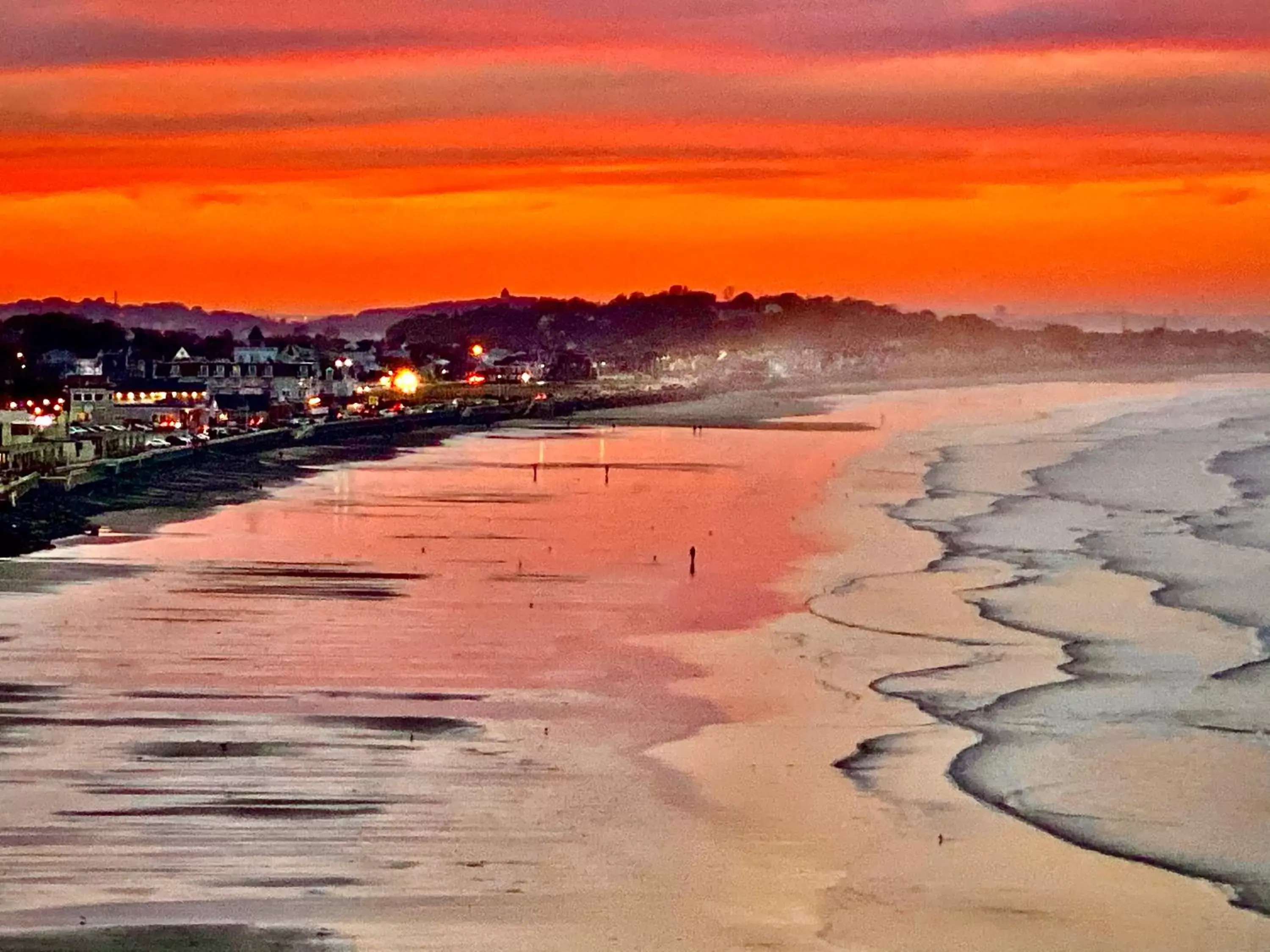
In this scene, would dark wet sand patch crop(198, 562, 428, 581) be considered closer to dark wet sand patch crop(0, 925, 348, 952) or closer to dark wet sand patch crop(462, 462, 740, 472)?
dark wet sand patch crop(0, 925, 348, 952)

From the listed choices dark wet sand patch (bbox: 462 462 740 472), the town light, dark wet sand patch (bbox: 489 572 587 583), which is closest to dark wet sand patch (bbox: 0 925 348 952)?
dark wet sand patch (bbox: 489 572 587 583)

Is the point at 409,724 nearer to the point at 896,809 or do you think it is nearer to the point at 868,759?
the point at 868,759

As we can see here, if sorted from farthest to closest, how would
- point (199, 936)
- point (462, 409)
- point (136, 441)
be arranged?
point (462, 409) → point (136, 441) → point (199, 936)

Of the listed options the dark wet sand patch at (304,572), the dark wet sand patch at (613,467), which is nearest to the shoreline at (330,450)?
the dark wet sand patch at (304,572)

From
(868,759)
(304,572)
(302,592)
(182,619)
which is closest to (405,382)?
(304,572)

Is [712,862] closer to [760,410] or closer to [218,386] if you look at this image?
[218,386]

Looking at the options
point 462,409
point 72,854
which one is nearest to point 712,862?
point 72,854
